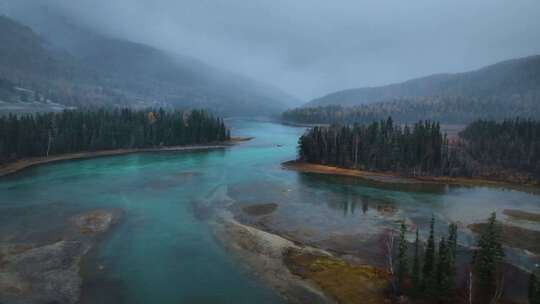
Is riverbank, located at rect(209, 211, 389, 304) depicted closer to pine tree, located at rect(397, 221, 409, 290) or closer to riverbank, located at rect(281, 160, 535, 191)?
pine tree, located at rect(397, 221, 409, 290)

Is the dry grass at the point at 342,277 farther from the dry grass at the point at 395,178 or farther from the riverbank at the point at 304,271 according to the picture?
the dry grass at the point at 395,178

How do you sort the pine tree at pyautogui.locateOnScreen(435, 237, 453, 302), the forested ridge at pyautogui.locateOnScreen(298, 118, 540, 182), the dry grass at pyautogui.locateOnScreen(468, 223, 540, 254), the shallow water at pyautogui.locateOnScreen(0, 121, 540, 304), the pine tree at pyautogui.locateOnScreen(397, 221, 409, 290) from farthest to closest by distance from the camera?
the forested ridge at pyautogui.locateOnScreen(298, 118, 540, 182), the dry grass at pyautogui.locateOnScreen(468, 223, 540, 254), the shallow water at pyautogui.locateOnScreen(0, 121, 540, 304), the pine tree at pyautogui.locateOnScreen(397, 221, 409, 290), the pine tree at pyautogui.locateOnScreen(435, 237, 453, 302)

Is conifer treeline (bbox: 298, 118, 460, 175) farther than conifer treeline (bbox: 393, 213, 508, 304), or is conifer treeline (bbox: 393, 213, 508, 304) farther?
conifer treeline (bbox: 298, 118, 460, 175)

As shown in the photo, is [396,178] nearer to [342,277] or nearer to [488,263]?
[488,263]

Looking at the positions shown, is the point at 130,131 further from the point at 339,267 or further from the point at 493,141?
the point at 493,141

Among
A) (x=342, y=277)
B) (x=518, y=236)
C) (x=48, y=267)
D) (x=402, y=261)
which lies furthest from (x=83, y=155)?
(x=518, y=236)

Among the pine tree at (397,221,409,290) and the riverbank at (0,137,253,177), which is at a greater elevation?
the riverbank at (0,137,253,177)

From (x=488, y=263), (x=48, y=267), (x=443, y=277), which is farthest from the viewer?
(x=48, y=267)

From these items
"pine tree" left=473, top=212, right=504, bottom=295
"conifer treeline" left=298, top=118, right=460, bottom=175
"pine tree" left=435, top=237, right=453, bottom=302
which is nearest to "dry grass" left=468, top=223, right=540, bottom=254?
"pine tree" left=473, top=212, right=504, bottom=295
